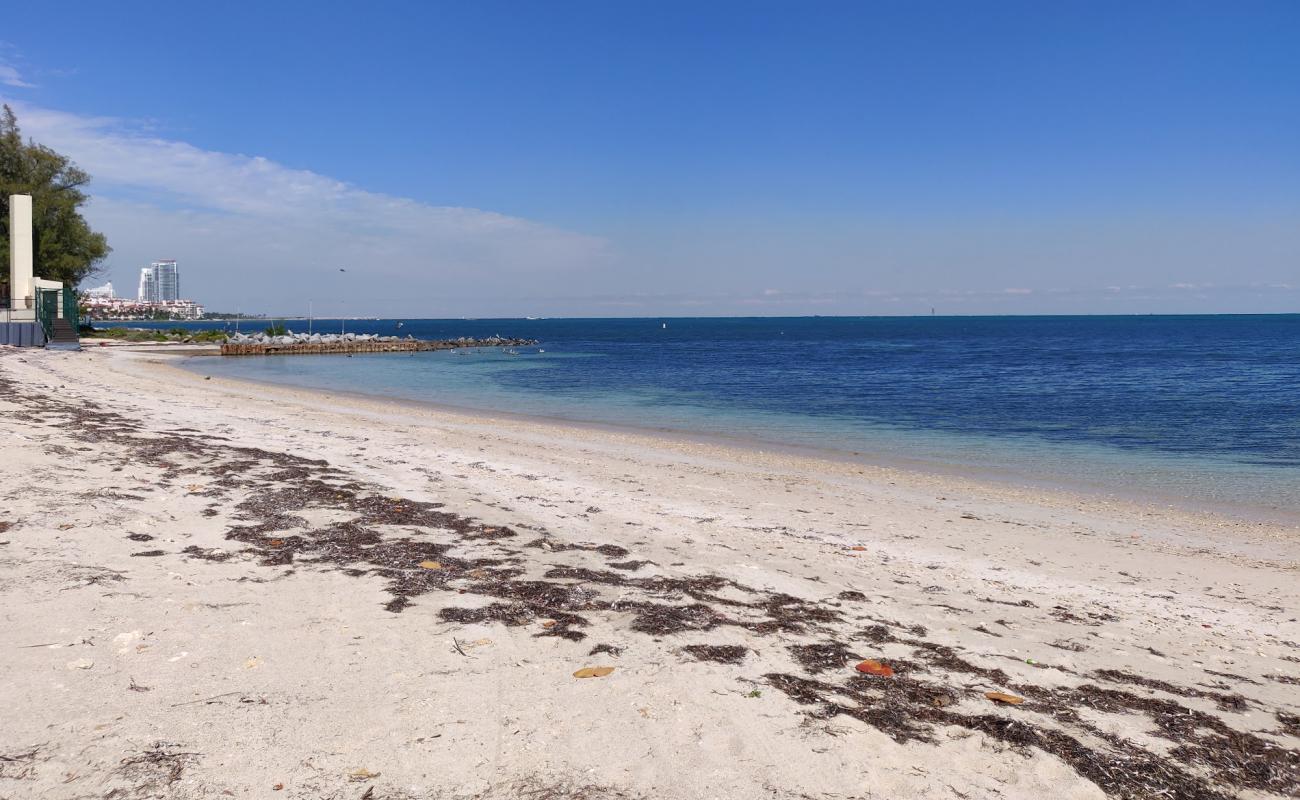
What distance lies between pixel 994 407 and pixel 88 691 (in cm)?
3019

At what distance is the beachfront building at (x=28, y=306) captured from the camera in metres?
41.5

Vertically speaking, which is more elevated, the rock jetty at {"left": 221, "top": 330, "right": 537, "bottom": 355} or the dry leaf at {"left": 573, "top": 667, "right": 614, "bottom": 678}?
the rock jetty at {"left": 221, "top": 330, "right": 537, "bottom": 355}

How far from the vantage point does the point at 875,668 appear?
16.8 feet

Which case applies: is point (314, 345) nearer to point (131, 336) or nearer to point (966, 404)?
Answer: point (131, 336)

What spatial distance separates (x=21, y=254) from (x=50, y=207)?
18.5 meters

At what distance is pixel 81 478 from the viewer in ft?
29.3

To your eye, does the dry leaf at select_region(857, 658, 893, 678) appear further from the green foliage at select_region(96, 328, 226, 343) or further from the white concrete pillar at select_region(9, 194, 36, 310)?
the green foliage at select_region(96, 328, 226, 343)

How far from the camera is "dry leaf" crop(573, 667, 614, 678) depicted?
4.77 meters

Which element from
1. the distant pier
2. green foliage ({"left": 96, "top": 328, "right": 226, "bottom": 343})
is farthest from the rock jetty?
green foliage ({"left": 96, "top": 328, "right": 226, "bottom": 343})

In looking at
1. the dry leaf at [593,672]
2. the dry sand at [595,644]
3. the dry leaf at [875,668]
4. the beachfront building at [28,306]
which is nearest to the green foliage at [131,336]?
the beachfront building at [28,306]

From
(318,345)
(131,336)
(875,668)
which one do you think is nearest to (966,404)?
(875,668)

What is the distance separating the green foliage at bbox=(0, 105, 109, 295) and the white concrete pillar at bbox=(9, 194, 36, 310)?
13589 millimetres

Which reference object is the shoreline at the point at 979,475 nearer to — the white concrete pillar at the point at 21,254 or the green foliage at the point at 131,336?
the white concrete pillar at the point at 21,254

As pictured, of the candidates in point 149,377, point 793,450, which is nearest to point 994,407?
point 793,450
